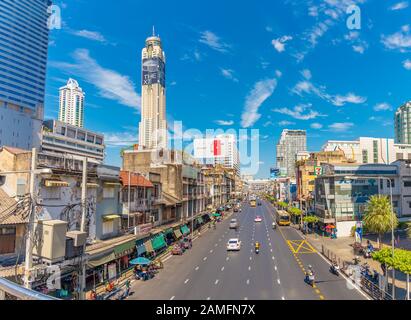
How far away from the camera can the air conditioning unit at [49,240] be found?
19.0 metres

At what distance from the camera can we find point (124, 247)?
30.8m

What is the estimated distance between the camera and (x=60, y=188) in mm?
25453

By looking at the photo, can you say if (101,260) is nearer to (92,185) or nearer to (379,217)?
(92,185)

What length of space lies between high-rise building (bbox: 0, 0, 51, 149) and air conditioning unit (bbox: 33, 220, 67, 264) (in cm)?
14578

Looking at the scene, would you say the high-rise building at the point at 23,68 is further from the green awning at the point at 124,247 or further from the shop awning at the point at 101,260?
the shop awning at the point at 101,260

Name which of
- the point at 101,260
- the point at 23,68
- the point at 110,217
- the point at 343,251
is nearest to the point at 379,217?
the point at 343,251

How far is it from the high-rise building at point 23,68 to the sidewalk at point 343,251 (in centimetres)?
14191

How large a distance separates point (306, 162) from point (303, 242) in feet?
141

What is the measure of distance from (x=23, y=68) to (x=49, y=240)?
18730cm

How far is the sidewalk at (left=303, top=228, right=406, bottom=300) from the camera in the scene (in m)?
28.4

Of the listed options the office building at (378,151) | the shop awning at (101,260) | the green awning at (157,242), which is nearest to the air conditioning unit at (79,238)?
the shop awning at (101,260)

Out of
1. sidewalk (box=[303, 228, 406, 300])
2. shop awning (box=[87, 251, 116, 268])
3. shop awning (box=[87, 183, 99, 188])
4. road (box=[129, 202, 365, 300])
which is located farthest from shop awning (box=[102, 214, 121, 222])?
sidewalk (box=[303, 228, 406, 300])
